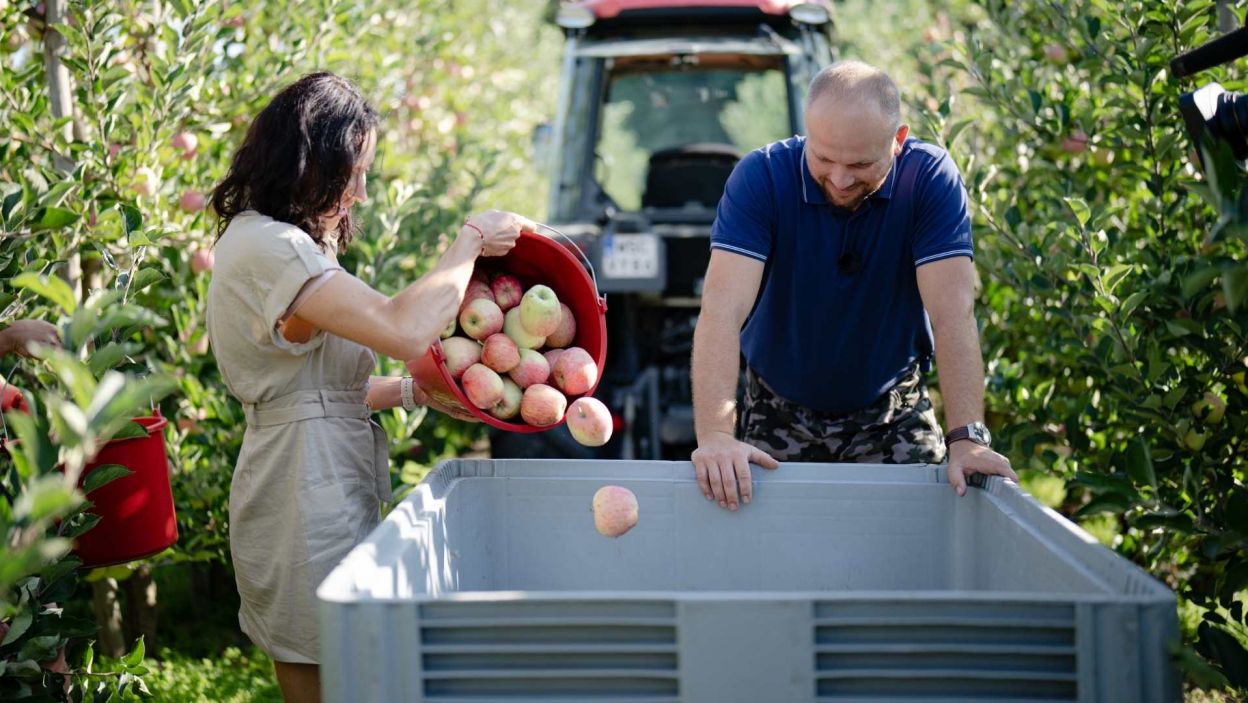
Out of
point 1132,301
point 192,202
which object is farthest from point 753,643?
point 192,202

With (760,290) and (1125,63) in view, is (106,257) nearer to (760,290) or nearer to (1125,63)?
(760,290)

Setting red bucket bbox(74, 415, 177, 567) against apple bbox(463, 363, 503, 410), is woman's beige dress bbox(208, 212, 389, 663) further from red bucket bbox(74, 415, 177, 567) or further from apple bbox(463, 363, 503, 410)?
red bucket bbox(74, 415, 177, 567)

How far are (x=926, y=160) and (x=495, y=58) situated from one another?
664 centimetres

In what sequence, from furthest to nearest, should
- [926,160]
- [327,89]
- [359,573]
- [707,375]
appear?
[926,160] < [707,375] < [327,89] < [359,573]

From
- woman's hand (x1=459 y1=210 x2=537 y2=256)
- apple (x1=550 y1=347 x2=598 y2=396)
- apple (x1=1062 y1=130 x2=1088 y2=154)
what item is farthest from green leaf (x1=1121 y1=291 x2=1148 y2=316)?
A: apple (x1=1062 y1=130 x2=1088 y2=154)

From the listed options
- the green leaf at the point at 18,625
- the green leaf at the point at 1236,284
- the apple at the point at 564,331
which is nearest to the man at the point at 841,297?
the apple at the point at 564,331

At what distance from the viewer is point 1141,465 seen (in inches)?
69.8

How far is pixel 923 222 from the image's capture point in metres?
2.35

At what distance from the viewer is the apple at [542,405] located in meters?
2.14

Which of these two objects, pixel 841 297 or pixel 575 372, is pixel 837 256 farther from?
pixel 575 372

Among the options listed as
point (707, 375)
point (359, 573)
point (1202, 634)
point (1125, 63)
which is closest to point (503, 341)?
point (707, 375)

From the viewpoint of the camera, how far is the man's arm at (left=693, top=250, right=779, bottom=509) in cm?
Answer: 196

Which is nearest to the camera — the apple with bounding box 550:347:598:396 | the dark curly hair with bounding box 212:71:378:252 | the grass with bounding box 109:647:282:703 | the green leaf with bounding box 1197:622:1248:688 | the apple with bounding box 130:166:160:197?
the green leaf with bounding box 1197:622:1248:688

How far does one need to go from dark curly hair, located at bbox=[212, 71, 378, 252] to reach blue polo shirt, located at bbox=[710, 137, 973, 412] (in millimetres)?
768
